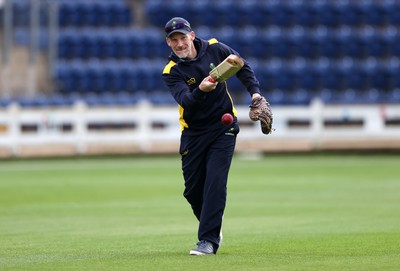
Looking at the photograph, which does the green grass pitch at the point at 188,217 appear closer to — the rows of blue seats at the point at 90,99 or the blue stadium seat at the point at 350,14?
the rows of blue seats at the point at 90,99

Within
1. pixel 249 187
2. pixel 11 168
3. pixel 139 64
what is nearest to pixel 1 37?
pixel 139 64

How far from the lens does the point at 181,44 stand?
32.6 feet

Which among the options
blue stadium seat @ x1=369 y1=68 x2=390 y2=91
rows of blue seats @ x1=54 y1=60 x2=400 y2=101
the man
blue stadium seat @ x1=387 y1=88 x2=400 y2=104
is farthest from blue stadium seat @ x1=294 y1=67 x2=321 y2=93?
the man

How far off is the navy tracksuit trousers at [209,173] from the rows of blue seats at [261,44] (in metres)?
23.9

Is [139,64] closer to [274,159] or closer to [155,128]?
[155,128]

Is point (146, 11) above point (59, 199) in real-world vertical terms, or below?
above

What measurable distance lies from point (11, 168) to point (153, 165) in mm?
3515

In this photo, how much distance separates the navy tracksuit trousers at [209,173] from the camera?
9.95 meters

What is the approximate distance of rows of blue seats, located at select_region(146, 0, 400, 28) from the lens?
34.9m

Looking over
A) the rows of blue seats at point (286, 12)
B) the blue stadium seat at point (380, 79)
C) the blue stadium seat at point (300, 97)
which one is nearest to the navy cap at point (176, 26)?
the blue stadium seat at point (300, 97)

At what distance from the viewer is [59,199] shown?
1789 centimetres

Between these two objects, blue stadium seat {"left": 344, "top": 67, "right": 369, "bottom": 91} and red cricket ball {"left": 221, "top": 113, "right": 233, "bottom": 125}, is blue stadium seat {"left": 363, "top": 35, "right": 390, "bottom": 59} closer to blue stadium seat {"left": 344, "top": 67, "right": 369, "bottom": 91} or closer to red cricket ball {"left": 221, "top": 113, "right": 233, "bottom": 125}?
blue stadium seat {"left": 344, "top": 67, "right": 369, "bottom": 91}

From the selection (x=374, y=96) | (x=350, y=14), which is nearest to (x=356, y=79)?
(x=374, y=96)

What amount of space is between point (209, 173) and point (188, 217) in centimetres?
484
